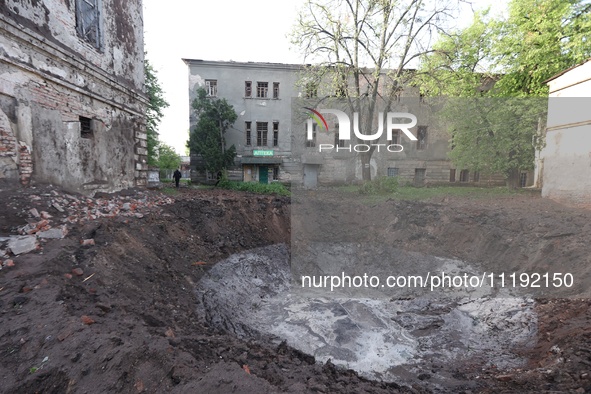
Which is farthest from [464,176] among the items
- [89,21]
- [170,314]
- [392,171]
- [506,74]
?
[89,21]

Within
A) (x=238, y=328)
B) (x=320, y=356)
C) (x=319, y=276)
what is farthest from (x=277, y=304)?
(x=319, y=276)

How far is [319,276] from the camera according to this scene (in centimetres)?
739

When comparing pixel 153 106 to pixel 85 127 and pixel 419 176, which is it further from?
pixel 419 176

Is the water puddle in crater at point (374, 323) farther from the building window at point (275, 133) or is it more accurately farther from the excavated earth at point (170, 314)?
the building window at point (275, 133)

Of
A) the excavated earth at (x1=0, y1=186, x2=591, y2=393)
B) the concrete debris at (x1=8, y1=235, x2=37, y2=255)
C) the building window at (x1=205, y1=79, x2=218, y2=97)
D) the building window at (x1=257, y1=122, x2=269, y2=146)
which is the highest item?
the building window at (x1=205, y1=79, x2=218, y2=97)

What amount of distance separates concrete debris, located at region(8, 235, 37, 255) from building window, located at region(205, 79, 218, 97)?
55.3 feet

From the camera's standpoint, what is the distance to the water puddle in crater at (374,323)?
11.8ft

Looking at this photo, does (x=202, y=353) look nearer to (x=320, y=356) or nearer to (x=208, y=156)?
(x=320, y=356)

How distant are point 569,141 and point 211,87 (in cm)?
1816

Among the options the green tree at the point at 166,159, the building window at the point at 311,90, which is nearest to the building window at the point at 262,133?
the building window at the point at 311,90

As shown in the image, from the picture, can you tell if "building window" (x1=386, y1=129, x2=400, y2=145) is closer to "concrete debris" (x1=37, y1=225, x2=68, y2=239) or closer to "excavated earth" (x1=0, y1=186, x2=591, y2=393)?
"excavated earth" (x1=0, y1=186, x2=591, y2=393)

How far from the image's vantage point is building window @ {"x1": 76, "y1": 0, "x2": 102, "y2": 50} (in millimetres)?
6260

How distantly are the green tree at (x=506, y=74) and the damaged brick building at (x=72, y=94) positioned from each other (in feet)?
30.3

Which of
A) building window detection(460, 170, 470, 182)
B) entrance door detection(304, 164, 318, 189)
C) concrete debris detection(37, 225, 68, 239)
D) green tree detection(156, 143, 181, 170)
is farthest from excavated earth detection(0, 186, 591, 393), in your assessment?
green tree detection(156, 143, 181, 170)
